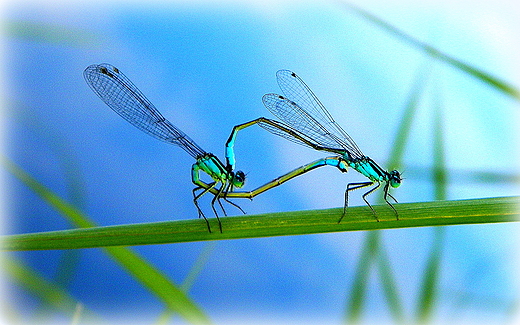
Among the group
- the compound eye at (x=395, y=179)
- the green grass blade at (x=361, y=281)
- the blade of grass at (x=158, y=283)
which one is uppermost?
the compound eye at (x=395, y=179)

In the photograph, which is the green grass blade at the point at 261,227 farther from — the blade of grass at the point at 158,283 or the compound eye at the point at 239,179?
the compound eye at the point at 239,179

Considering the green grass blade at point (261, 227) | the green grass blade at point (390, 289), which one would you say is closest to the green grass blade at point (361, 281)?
the green grass blade at point (390, 289)

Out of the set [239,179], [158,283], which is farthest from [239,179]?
[158,283]

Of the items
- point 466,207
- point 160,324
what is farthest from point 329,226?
point 160,324

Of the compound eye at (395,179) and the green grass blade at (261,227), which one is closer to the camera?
the green grass blade at (261,227)

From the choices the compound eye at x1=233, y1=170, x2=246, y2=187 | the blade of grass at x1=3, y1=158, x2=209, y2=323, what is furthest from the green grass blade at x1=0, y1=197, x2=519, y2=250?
the compound eye at x1=233, y1=170, x2=246, y2=187

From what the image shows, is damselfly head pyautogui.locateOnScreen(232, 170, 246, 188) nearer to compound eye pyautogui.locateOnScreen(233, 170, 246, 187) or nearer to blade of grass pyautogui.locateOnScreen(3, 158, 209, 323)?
compound eye pyautogui.locateOnScreen(233, 170, 246, 187)
